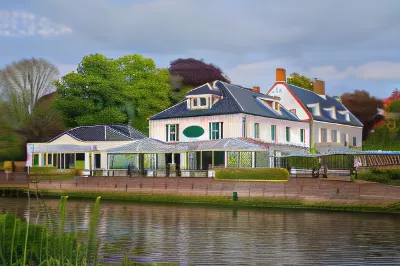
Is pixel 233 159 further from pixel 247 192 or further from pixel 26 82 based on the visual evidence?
pixel 26 82

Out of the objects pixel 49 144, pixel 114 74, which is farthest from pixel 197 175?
pixel 114 74

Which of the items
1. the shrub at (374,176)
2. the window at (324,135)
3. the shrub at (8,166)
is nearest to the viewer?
the shrub at (374,176)

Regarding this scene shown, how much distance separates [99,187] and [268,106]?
21616 mm

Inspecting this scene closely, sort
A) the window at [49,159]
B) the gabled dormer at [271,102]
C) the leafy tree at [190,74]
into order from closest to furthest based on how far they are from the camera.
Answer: the gabled dormer at [271,102], the window at [49,159], the leafy tree at [190,74]

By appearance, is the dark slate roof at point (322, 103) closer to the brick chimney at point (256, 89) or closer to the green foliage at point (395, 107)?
the brick chimney at point (256, 89)

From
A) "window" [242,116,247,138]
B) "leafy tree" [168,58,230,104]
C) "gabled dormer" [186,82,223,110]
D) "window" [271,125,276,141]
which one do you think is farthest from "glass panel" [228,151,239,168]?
"leafy tree" [168,58,230,104]

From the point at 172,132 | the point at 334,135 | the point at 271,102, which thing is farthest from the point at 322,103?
the point at 172,132

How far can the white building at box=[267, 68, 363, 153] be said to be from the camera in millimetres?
73438

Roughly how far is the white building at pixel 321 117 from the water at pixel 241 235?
29.9 metres

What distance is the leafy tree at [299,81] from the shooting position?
9822 cm

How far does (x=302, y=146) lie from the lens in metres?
70.6

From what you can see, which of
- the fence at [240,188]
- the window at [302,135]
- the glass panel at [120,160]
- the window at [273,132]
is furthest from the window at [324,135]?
the fence at [240,188]

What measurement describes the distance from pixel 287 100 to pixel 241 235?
1797 inches

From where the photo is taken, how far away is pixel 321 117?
74938 mm
